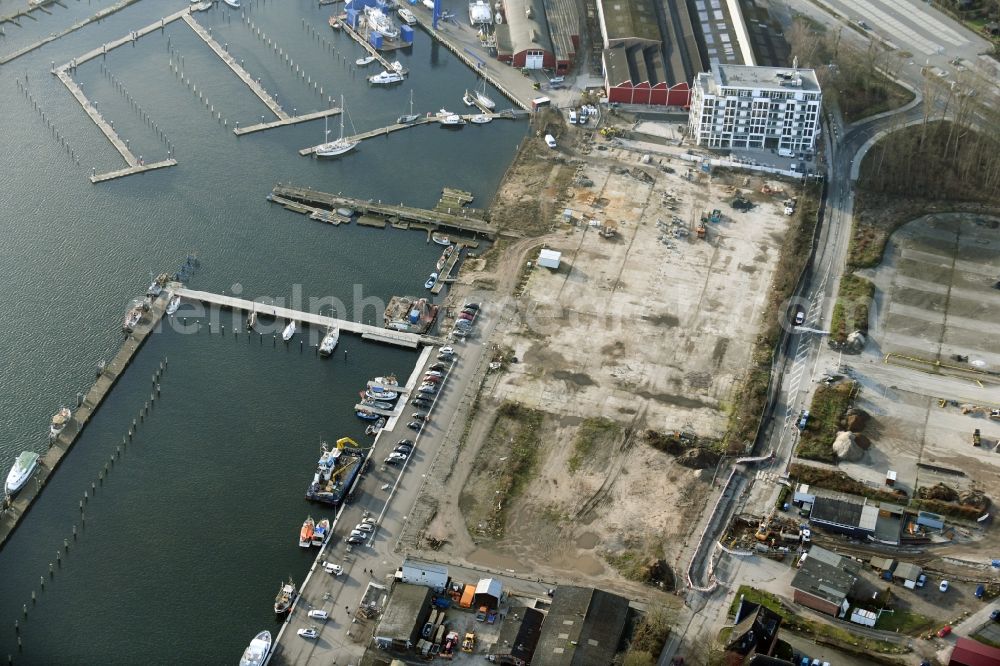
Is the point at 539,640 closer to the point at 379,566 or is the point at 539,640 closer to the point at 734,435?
the point at 379,566

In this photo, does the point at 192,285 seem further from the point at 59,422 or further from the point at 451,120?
the point at 451,120

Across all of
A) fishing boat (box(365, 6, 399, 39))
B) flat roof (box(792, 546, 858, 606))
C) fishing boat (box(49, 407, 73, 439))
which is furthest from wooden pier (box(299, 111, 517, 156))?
flat roof (box(792, 546, 858, 606))

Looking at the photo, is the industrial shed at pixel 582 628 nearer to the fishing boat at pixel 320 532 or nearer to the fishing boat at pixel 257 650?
the fishing boat at pixel 320 532

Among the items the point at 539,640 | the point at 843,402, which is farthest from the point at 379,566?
the point at 843,402

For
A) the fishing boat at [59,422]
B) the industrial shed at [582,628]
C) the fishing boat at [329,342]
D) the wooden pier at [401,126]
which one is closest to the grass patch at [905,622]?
the industrial shed at [582,628]

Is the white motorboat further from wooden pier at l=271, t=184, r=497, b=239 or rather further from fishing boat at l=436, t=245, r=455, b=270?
fishing boat at l=436, t=245, r=455, b=270
